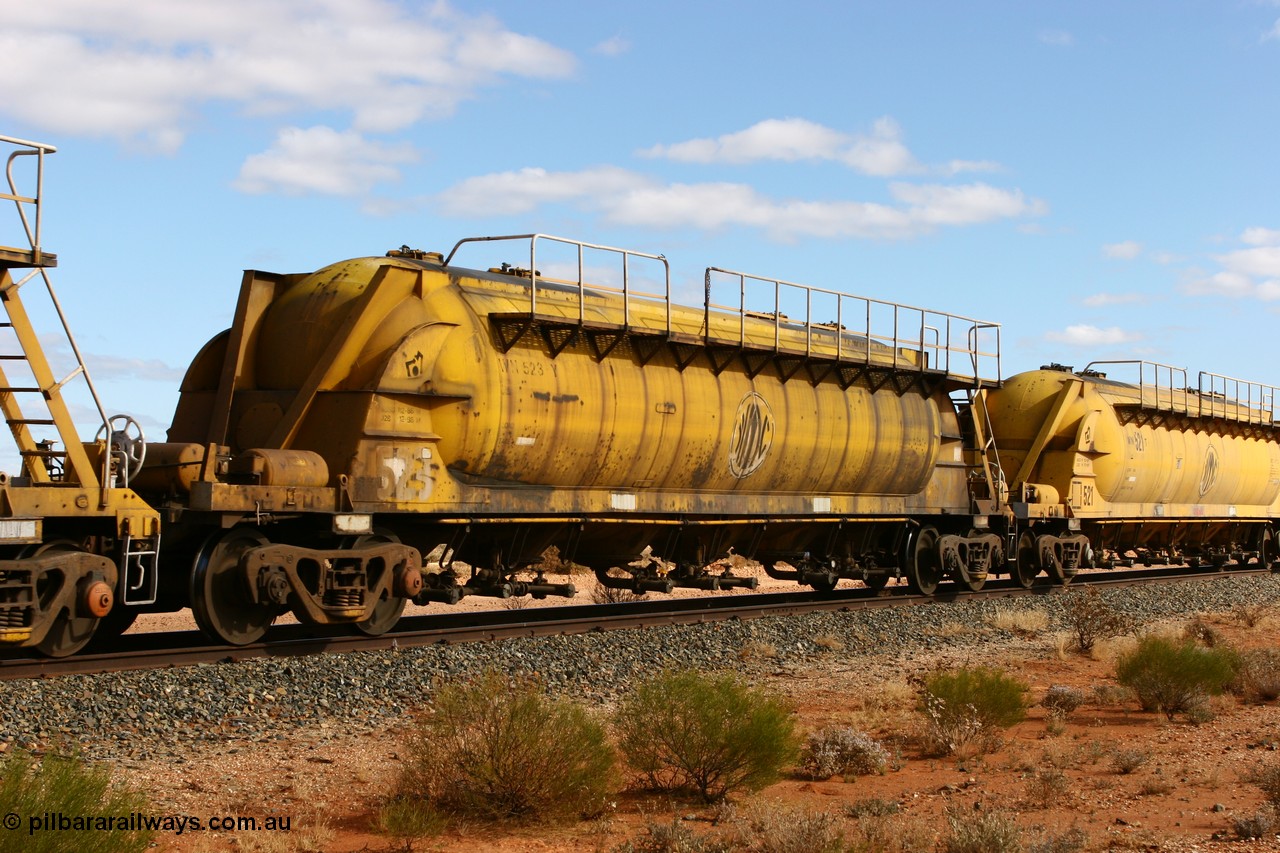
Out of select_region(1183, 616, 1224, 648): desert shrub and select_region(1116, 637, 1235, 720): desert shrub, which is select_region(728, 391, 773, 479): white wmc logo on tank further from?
select_region(1116, 637, 1235, 720): desert shrub

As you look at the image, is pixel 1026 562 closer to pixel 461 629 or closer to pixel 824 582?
pixel 824 582

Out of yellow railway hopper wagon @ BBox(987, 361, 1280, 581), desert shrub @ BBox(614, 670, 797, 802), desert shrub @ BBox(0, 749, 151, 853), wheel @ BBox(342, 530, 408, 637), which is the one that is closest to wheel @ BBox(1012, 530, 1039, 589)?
yellow railway hopper wagon @ BBox(987, 361, 1280, 581)

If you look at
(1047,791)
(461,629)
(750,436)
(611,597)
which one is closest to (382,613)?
(461,629)

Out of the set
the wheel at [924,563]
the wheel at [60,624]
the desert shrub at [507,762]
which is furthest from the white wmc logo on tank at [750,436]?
the desert shrub at [507,762]

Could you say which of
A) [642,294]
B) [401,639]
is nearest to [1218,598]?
[642,294]

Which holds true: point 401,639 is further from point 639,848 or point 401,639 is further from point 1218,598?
point 1218,598

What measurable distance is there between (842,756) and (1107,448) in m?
17.9

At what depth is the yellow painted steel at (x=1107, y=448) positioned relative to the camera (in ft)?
80.3

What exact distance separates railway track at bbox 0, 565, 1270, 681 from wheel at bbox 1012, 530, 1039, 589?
0.56 meters

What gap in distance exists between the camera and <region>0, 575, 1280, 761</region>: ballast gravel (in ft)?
30.0

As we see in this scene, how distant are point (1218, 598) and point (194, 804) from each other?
20.3 metres

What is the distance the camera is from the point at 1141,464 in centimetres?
2659

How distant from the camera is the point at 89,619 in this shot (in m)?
11.1

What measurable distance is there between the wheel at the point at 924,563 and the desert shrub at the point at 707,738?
12566mm
